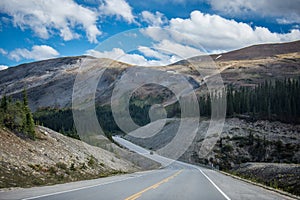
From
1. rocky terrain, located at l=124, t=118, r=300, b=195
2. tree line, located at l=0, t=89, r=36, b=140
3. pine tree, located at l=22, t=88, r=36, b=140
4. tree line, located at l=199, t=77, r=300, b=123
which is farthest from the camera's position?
tree line, located at l=199, t=77, r=300, b=123

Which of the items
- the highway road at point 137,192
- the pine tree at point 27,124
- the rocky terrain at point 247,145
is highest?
the pine tree at point 27,124

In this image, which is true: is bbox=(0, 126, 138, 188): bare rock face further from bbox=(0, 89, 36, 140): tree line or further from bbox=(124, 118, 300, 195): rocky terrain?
bbox=(124, 118, 300, 195): rocky terrain

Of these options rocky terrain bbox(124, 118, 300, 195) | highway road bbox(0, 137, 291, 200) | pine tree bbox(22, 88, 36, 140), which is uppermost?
pine tree bbox(22, 88, 36, 140)

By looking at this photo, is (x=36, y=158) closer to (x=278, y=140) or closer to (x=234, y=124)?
(x=278, y=140)

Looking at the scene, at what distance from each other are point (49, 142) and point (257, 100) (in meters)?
94.4

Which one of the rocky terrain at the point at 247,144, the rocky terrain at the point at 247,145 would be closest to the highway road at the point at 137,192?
the rocky terrain at the point at 247,145

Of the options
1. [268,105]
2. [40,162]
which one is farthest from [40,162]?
[268,105]

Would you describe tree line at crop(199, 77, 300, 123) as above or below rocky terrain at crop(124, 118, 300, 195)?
above

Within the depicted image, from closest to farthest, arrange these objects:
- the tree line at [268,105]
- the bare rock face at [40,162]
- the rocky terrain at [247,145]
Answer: the bare rock face at [40,162] < the rocky terrain at [247,145] < the tree line at [268,105]

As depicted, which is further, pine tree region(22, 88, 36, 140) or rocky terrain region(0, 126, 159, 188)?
pine tree region(22, 88, 36, 140)

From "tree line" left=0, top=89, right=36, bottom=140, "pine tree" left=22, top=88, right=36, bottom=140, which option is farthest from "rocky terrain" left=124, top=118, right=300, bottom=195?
"tree line" left=0, top=89, right=36, bottom=140

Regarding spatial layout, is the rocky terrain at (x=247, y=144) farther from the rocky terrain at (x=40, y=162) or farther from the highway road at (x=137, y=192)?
the highway road at (x=137, y=192)

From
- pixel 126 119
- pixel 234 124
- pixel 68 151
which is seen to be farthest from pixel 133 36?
pixel 126 119

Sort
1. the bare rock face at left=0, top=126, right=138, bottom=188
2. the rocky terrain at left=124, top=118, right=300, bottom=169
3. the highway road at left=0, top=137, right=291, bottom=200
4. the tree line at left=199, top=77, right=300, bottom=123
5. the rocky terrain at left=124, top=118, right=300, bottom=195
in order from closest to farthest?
the highway road at left=0, top=137, right=291, bottom=200 → the bare rock face at left=0, top=126, right=138, bottom=188 → the rocky terrain at left=124, top=118, right=300, bottom=195 → the rocky terrain at left=124, top=118, right=300, bottom=169 → the tree line at left=199, top=77, right=300, bottom=123
